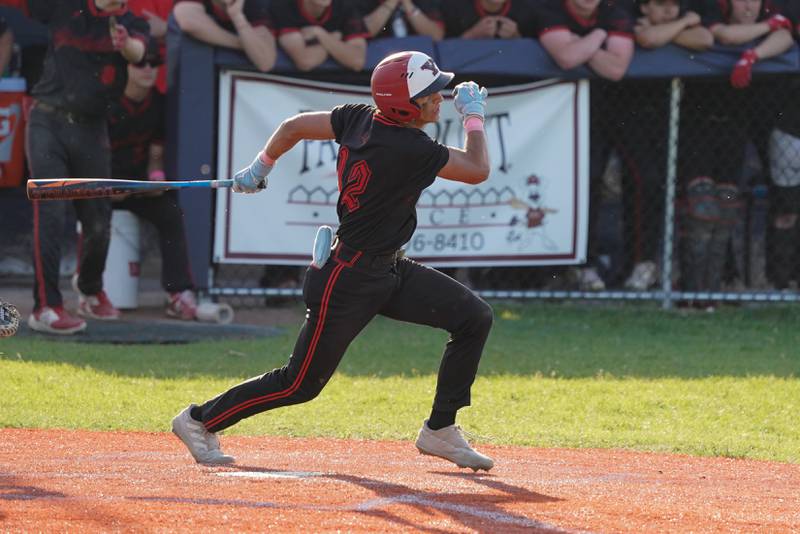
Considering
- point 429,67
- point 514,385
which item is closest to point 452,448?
point 429,67

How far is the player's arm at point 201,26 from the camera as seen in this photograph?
10695 mm

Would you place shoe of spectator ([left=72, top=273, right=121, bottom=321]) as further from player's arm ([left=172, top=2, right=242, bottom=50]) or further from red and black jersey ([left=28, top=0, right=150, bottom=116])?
player's arm ([left=172, top=2, right=242, bottom=50])

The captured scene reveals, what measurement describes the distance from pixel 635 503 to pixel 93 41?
19.7 ft

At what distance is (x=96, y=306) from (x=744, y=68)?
5.43 m

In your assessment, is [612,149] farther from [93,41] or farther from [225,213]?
[93,41]

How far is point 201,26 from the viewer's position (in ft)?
35.2

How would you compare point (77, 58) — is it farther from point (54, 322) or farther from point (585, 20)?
point (585, 20)

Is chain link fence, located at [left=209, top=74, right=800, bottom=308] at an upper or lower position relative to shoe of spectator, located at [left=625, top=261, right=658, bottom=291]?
upper

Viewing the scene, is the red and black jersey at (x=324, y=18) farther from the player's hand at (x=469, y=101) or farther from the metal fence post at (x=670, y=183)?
the player's hand at (x=469, y=101)

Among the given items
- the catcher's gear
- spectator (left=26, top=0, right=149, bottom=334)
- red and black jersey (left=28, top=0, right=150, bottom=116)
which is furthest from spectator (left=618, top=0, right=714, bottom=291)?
the catcher's gear

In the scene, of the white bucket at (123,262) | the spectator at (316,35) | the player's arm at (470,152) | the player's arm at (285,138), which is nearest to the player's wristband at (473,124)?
the player's arm at (470,152)

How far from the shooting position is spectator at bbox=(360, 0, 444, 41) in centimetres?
1091

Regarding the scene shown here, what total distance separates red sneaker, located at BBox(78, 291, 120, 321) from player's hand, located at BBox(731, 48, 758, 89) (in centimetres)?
525

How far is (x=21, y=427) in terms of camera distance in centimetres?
711
